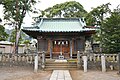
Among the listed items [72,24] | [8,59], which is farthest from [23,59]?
[72,24]

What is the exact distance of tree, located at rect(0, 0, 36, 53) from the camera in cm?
1653

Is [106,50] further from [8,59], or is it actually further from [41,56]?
[8,59]

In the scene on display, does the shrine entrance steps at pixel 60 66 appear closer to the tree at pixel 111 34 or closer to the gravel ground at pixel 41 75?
the gravel ground at pixel 41 75

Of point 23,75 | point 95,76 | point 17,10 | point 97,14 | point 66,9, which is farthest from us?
point 66,9

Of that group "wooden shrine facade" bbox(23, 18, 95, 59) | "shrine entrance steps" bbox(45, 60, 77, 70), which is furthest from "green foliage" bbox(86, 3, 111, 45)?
"shrine entrance steps" bbox(45, 60, 77, 70)

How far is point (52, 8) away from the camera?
3694 centimetres

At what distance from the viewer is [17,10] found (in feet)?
56.3

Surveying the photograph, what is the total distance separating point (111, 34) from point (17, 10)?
32.5ft

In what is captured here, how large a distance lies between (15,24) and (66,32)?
5539mm

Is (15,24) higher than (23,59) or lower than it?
higher

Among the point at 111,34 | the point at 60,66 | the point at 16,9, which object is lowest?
the point at 60,66

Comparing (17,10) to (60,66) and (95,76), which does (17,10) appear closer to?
(60,66)

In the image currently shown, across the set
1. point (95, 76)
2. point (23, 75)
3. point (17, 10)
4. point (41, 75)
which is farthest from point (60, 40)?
point (95, 76)

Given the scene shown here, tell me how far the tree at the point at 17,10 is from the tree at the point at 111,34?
28.2ft
